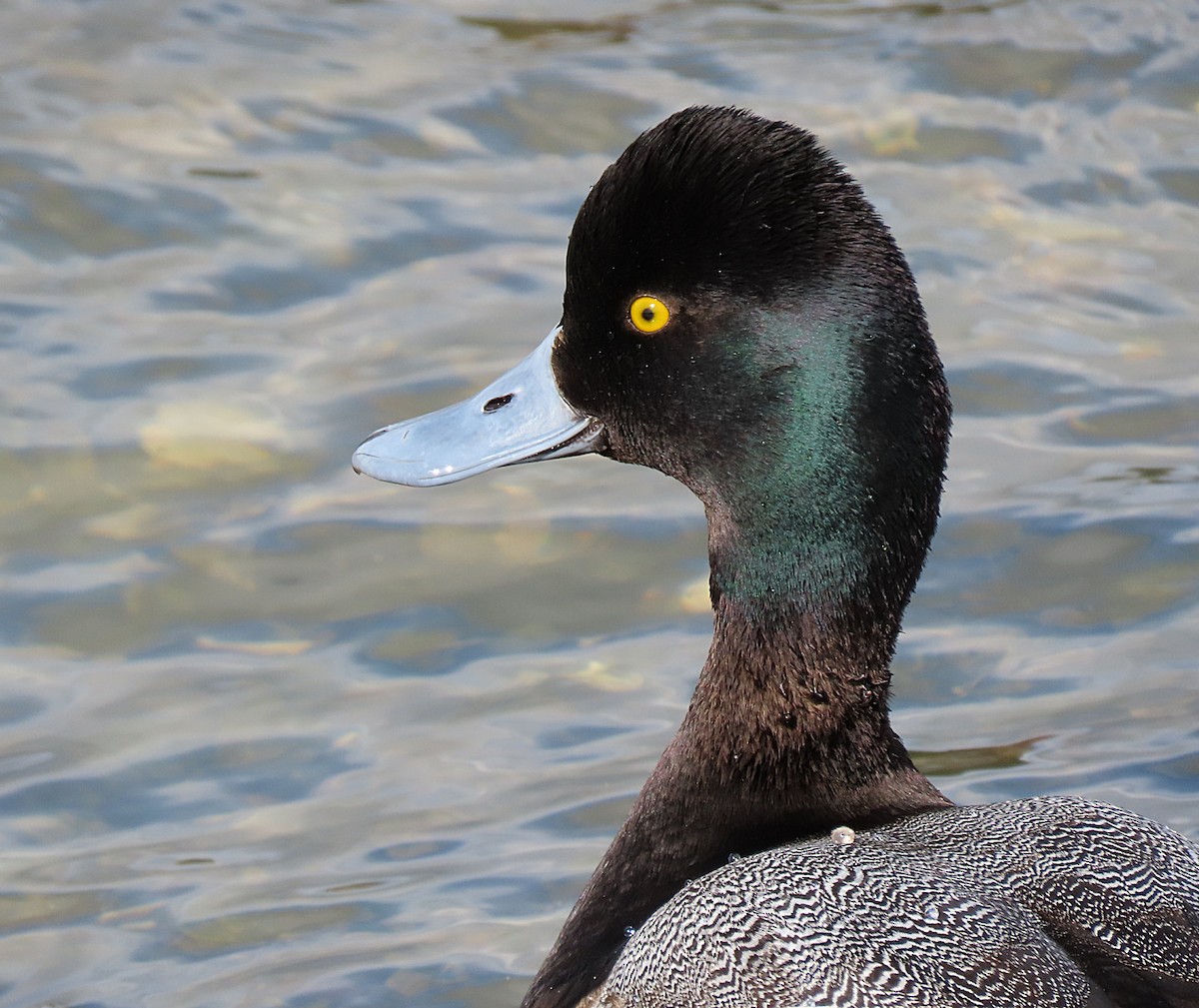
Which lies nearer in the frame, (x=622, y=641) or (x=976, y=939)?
(x=976, y=939)

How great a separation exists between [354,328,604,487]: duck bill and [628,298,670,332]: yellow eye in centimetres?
32

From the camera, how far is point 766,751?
15.4 feet

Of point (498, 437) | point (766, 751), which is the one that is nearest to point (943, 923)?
point (766, 751)

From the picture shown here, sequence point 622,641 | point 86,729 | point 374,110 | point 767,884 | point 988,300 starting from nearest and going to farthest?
1. point 767,884
2. point 86,729
3. point 622,641
4. point 988,300
5. point 374,110

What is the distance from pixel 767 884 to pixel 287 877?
2.20 metres

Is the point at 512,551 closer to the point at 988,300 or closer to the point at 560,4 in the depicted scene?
the point at 988,300

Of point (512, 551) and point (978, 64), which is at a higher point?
point (978, 64)

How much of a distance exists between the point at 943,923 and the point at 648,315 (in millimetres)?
1558

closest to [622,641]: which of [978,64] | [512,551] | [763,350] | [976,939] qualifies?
[512,551]

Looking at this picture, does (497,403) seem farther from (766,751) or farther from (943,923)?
(943,923)

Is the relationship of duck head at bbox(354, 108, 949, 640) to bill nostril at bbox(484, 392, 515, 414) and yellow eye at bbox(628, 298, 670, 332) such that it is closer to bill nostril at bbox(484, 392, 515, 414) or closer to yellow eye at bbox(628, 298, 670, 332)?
yellow eye at bbox(628, 298, 670, 332)

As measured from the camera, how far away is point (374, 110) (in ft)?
33.1

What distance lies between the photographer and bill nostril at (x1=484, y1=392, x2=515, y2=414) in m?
5.03

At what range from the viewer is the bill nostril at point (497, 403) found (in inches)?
198
